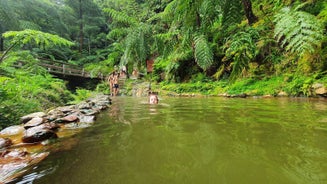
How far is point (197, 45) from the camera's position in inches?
55.6

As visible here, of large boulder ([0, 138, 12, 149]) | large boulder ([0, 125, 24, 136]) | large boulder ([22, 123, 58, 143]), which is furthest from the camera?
large boulder ([0, 125, 24, 136])

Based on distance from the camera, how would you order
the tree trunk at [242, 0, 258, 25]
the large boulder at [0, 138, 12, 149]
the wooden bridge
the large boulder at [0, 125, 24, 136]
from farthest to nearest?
1. the wooden bridge
2. the large boulder at [0, 125, 24, 136]
3. the large boulder at [0, 138, 12, 149]
4. the tree trunk at [242, 0, 258, 25]

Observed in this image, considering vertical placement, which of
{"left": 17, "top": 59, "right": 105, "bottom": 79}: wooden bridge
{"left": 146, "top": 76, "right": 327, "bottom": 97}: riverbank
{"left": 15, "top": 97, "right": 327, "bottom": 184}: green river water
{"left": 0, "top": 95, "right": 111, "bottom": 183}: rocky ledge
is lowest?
{"left": 0, "top": 95, "right": 111, "bottom": 183}: rocky ledge

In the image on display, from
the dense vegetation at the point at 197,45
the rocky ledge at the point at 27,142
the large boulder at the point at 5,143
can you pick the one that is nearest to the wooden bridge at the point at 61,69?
the dense vegetation at the point at 197,45

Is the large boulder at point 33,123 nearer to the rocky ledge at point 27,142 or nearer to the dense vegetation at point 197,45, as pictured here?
the rocky ledge at point 27,142

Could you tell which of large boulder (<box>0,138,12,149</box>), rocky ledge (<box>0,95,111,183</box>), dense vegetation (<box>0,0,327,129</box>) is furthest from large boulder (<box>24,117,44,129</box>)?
dense vegetation (<box>0,0,327,129</box>)

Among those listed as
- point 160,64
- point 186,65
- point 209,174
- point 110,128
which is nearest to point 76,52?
point 160,64

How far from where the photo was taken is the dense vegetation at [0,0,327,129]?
1.11 m

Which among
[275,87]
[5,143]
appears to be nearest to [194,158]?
[5,143]

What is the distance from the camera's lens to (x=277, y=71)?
7312 mm

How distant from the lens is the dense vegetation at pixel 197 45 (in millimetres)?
1114

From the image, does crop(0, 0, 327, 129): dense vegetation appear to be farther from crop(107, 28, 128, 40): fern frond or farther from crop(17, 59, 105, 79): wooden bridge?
crop(17, 59, 105, 79): wooden bridge

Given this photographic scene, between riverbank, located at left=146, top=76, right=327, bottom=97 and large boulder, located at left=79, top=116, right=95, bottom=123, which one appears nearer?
large boulder, located at left=79, top=116, right=95, bottom=123

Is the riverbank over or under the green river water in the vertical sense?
over
